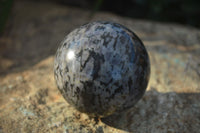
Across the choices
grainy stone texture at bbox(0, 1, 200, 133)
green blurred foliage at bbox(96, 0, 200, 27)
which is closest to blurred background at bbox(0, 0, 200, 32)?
green blurred foliage at bbox(96, 0, 200, 27)

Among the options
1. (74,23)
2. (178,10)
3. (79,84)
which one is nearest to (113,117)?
(79,84)

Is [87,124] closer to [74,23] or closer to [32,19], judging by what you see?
[74,23]

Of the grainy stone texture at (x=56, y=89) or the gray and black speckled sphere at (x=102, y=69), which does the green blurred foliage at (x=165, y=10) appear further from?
the gray and black speckled sphere at (x=102, y=69)

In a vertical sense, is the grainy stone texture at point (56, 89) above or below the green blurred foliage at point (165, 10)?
below

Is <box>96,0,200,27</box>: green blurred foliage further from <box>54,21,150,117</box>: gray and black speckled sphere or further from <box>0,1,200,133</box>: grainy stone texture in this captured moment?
<box>54,21,150,117</box>: gray and black speckled sphere

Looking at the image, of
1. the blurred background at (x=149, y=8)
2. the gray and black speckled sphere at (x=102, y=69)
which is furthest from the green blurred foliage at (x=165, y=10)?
the gray and black speckled sphere at (x=102, y=69)

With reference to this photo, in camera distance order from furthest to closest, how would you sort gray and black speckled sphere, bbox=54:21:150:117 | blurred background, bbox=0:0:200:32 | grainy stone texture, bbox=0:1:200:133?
blurred background, bbox=0:0:200:32, grainy stone texture, bbox=0:1:200:133, gray and black speckled sphere, bbox=54:21:150:117
